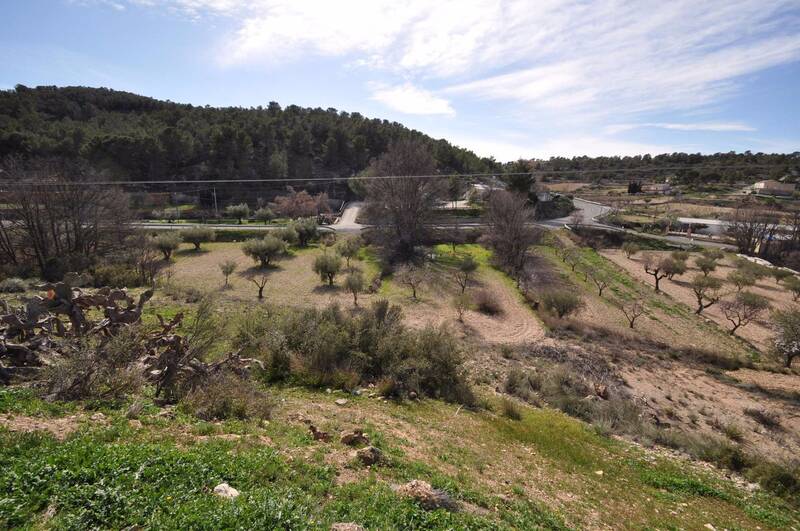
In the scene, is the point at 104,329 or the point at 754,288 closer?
the point at 104,329

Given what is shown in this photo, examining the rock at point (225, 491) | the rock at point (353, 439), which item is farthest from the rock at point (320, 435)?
the rock at point (225, 491)

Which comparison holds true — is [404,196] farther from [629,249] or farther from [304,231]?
[629,249]

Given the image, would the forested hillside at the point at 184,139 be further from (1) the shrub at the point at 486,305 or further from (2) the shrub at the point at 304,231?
(1) the shrub at the point at 486,305

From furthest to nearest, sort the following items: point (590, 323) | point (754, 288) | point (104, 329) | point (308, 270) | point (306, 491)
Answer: point (754, 288), point (308, 270), point (590, 323), point (104, 329), point (306, 491)

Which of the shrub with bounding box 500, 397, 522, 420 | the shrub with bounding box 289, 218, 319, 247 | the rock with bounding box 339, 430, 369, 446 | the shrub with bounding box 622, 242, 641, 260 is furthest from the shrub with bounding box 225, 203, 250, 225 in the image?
the rock with bounding box 339, 430, 369, 446

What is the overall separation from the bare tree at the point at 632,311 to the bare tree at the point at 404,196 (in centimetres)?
1894

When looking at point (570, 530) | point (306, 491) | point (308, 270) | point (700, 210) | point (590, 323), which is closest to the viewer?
point (306, 491)

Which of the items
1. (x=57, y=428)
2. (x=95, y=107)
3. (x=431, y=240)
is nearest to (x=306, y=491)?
(x=57, y=428)

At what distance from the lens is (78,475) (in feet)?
16.3

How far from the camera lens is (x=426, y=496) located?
6.09 meters

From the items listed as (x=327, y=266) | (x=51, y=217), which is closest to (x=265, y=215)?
(x=51, y=217)

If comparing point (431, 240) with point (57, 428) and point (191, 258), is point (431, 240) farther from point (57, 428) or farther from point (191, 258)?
point (57, 428)

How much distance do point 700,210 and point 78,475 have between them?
82.8 metres

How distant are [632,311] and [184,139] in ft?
211
